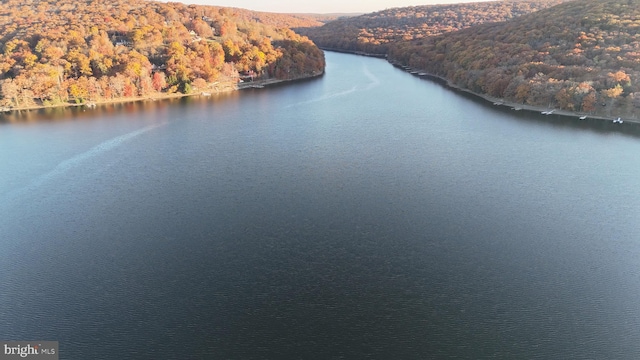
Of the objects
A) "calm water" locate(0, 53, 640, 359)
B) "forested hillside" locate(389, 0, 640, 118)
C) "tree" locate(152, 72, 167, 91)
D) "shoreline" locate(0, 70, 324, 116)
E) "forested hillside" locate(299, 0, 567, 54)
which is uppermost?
"forested hillside" locate(299, 0, 567, 54)

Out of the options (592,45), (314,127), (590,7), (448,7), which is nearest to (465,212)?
(314,127)

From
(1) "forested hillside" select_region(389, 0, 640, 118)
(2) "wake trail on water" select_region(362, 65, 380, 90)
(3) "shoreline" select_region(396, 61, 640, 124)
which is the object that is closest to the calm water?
(3) "shoreline" select_region(396, 61, 640, 124)

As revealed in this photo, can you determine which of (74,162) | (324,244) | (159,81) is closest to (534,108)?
(324,244)

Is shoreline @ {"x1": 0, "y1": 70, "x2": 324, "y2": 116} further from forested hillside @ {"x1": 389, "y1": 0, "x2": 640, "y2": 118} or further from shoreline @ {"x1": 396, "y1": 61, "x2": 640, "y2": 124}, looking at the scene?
forested hillside @ {"x1": 389, "y1": 0, "x2": 640, "y2": 118}

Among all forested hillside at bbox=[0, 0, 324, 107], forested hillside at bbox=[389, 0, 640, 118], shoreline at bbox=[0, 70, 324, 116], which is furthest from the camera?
forested hillside at bbox=[0, 0, 324, 107]

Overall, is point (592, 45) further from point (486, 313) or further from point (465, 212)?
point (486, 313)

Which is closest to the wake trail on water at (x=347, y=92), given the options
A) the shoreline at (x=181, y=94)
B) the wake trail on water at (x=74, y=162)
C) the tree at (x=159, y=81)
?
the shoreline at (x=181, y=94)

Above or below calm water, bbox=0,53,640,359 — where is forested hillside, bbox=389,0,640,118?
above
